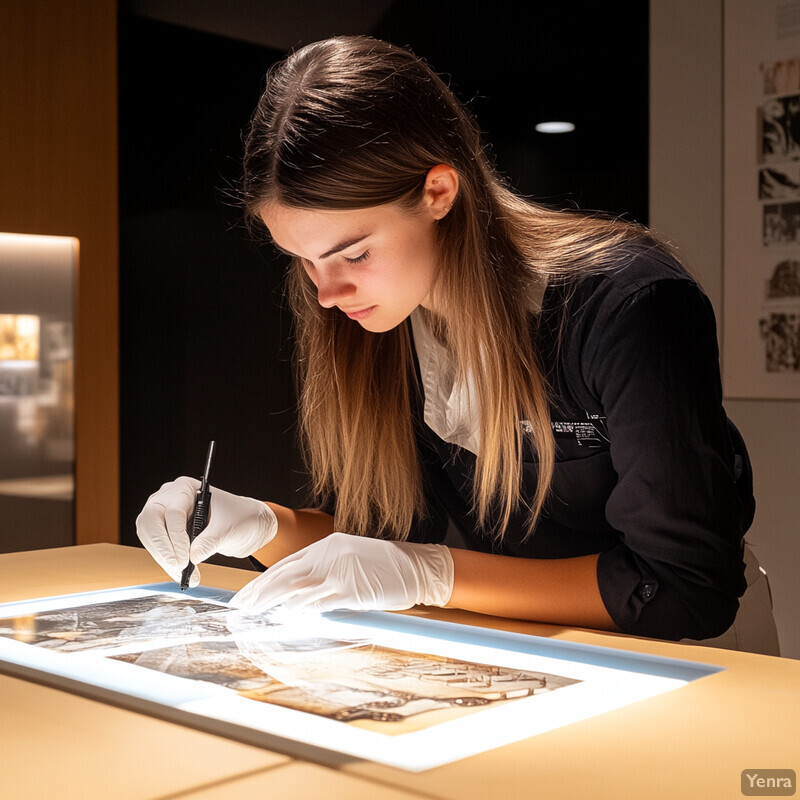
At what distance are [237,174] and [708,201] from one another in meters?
1.36

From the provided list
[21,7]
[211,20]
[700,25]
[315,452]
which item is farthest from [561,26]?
[315,452]

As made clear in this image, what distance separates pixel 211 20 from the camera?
3047 millimetres

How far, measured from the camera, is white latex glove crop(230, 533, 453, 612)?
3.55ft

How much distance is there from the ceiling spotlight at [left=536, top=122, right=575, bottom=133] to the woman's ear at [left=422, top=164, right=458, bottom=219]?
1.74 meters

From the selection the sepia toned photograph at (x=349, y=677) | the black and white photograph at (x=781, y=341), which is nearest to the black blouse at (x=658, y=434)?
the sepia toned photograph at (x=349, y=677)

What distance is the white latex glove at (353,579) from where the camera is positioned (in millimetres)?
1081

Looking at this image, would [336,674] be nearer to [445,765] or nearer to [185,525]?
[445,765]

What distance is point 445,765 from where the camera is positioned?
0.63 m

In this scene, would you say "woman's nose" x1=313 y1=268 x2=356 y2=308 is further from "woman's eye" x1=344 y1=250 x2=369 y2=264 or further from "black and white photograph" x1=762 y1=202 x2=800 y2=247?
"black and white photograph" x1=762 y1=202 x2=800 y2=247

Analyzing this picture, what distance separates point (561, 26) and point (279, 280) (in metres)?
1.09

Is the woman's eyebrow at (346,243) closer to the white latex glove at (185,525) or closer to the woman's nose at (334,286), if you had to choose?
the woman's nose at (334,286)

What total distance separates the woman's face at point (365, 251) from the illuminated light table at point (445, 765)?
0.57 m

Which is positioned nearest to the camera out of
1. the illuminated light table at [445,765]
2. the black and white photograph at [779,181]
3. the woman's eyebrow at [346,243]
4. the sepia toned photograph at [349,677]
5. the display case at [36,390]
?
the illuminated light table at [445,765]

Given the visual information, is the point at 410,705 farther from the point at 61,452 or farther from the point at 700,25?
the point at 700,25
